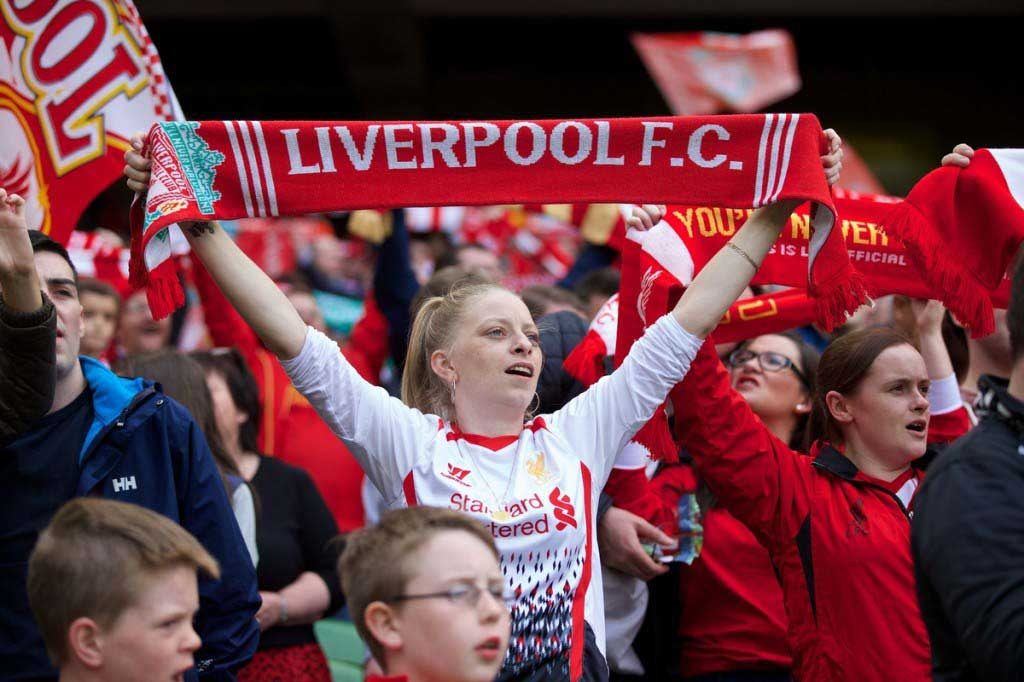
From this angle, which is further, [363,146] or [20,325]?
[363,146]

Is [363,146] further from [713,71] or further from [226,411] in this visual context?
[713,71]

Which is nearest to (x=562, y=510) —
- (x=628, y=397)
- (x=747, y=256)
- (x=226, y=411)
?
(x=628, y=397)

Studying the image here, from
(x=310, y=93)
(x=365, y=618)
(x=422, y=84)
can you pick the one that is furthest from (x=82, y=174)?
(x=310, y=93)

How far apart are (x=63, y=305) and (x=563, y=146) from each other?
1.32 m

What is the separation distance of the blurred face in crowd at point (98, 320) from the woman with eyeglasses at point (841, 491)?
2705mm

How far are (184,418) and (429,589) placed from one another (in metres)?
1.08

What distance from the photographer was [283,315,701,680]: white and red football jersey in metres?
3.13

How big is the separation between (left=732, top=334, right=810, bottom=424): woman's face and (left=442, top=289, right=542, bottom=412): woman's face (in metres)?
1.22

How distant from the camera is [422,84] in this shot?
50.3 ft

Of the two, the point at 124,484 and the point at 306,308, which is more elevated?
the point at 306,308

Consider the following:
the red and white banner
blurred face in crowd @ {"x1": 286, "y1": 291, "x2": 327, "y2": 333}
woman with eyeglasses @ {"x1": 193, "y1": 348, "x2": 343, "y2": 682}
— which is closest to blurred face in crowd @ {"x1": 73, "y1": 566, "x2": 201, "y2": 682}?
woman with eyeglasses @ {"x1": 193, "y1": 348, "x2": 343, "y2": 682}

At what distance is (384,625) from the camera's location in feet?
8.74

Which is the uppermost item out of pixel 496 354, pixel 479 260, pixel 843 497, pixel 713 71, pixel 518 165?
pixel 713 71

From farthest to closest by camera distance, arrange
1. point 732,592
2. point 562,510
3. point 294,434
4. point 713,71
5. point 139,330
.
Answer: point 713,71 < point 139,330 < point 294,434 < point 732,592 < point 562,510
